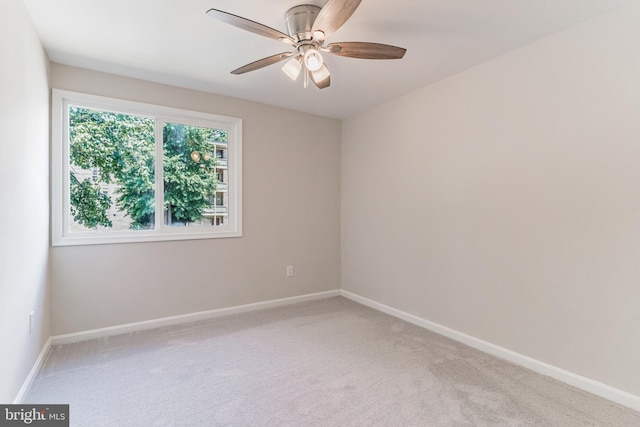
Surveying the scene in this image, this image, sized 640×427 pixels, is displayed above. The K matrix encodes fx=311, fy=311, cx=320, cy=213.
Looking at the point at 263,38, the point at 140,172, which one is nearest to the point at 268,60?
the point at 263,38

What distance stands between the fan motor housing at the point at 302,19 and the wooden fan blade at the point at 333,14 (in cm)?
11

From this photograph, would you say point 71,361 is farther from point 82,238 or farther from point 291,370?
point 291,370

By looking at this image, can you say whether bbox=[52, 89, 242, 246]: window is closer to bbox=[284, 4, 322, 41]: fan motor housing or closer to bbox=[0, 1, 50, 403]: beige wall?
bbox=[0, 1, 50, 403]: beige wall

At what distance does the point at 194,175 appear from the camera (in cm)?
331

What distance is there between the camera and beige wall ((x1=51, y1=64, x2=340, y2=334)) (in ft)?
9.01

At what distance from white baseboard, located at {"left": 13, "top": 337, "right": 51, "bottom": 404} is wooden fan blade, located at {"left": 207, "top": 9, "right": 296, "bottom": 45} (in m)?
2.39

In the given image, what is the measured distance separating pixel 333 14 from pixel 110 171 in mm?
2487

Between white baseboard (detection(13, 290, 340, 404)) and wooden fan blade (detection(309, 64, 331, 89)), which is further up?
wooden fan blade (detection(309, 64, 331, 89))

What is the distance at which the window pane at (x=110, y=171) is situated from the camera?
2789 mm

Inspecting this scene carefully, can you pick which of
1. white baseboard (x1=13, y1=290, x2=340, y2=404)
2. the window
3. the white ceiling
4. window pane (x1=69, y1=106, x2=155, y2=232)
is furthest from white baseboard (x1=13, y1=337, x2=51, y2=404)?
the white ceiling

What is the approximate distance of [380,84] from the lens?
3020 millimetres

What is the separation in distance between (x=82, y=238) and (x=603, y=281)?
394cm

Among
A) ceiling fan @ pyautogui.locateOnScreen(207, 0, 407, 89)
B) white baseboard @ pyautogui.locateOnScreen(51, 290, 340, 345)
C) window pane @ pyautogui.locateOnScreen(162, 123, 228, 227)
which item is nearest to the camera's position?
ceiling fan @ pyautogui.locateOnScreen(207, 0, 407, 89)

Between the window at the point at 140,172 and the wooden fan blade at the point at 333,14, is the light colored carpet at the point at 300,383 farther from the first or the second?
the wooden fan blade at the point at 333,14
